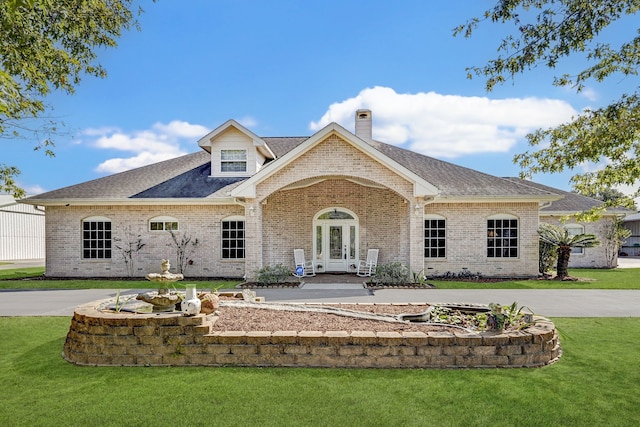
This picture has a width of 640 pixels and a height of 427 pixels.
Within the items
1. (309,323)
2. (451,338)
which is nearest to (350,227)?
(309,323)

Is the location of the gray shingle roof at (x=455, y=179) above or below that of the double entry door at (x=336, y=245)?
above

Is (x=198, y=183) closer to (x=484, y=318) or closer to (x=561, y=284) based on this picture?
(x=484, y=318)

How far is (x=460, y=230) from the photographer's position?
17375 mm

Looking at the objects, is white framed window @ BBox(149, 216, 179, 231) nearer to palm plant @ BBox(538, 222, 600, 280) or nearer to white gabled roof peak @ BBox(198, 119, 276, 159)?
white gabled roof peak @ BBox(198, 119, 276, 159)

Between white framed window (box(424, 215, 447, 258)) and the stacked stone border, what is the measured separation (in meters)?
11.5

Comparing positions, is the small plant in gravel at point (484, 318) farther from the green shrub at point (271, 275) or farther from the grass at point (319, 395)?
the green shrub at point (271, 275)

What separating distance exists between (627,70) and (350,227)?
1296 centimetres

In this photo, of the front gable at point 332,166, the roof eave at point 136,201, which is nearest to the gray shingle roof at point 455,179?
the front gable at point 332,166

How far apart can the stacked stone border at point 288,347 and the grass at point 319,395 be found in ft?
0.58

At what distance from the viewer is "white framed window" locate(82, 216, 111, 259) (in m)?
17.7

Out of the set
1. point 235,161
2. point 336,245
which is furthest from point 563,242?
point 235,161

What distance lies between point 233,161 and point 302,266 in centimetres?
570

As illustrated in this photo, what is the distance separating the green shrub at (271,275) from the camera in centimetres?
1482

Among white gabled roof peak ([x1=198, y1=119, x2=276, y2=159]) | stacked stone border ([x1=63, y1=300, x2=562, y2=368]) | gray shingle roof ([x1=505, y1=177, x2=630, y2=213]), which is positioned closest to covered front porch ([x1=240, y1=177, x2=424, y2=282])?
white gabled roof peak ([x1=198, y1=119, x2=276, y2=159])
